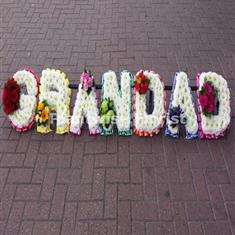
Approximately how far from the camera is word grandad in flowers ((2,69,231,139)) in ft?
14.0

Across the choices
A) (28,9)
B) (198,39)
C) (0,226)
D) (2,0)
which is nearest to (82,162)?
(0,226)

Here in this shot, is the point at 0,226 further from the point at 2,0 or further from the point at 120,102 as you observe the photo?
the point at 2,0

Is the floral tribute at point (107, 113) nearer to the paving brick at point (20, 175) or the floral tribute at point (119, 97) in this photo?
the floral tribute at point (119, 97)

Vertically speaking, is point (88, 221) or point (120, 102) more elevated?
point (120, 102)

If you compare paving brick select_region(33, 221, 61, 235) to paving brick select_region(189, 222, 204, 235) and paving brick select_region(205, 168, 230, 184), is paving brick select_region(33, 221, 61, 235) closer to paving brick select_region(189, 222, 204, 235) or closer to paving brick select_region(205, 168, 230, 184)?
paving brick select_region(189, 222, 204, 235)

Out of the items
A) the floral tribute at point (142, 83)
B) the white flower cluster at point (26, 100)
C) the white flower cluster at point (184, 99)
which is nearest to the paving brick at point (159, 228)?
the white flower cluster at point (184, 99)

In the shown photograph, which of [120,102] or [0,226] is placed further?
[120,102]

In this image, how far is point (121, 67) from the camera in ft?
18.6

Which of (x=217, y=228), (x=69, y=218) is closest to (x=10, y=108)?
(x=69, y=218)

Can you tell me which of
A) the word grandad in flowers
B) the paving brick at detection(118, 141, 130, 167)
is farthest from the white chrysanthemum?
the paving brick at detection(118, 141, 130, 167)

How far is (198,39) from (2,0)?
4.45 metres

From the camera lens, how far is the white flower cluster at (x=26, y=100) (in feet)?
14.4

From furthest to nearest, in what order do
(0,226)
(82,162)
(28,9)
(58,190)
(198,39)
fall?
1. (28,9)
2. (198,39)
3. (82,162)
4. (58,190)
5. (0,226)

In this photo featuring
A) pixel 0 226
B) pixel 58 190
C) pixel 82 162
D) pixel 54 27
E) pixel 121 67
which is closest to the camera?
pixel 0 226
